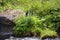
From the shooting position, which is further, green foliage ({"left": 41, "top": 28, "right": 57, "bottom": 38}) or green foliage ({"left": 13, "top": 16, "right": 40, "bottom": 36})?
green foliage ({"left": 13, "top": 16, "right": 40, "bottom": 36})

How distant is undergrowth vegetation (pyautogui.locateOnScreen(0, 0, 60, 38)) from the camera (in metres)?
11.5

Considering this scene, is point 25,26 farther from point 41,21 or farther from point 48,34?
point 48,34

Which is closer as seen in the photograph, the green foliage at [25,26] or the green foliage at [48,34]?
the green foliage at [48,34]

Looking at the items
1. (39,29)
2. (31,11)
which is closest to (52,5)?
(31,11)

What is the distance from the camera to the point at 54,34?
1099 centimetres

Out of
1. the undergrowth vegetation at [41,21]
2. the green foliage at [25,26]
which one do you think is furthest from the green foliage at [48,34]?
the green foliage at [25,26]

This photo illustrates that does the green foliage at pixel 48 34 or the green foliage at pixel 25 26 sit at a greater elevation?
the green foliage at pixel 25 26

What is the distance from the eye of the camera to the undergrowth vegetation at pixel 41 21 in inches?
453

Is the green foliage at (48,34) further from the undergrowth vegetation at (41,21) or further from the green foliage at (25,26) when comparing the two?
the green foliage at (25,26)

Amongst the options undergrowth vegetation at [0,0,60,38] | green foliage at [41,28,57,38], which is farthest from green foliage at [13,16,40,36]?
green foliage at [41,28,57,38]

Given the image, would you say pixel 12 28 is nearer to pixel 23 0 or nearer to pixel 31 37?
pixel 31 37

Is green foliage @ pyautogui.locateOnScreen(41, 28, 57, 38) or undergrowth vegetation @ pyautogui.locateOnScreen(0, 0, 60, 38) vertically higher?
undergrowth vegetation @ pyautogui.locateOnScreen(0, 0, 60, 38)

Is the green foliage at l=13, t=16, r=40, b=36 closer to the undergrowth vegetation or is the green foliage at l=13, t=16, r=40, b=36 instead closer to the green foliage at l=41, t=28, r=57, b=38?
the undergrowth vegetation

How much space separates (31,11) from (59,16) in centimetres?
194
